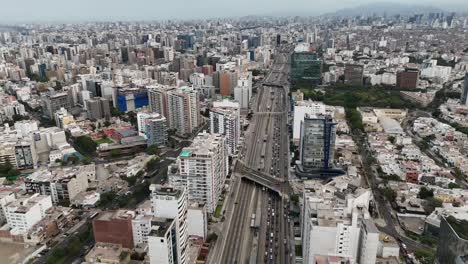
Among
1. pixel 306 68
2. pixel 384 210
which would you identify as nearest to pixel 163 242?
pixel 384 210

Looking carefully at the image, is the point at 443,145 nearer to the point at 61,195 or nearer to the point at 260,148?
the point at 260,148

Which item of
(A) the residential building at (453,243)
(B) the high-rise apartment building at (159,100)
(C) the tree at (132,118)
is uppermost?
(B) the high-rise apartment building at (159,100)

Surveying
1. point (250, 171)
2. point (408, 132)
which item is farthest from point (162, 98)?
point (408, 132)

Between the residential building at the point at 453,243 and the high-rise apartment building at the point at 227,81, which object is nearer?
the residential building at the point at 453,243

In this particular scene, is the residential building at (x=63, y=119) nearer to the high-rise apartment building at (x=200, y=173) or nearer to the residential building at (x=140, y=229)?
the high-rise apartment building at (x=200, y=173)

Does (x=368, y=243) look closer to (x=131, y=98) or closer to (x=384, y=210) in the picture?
(x=384, y=210)

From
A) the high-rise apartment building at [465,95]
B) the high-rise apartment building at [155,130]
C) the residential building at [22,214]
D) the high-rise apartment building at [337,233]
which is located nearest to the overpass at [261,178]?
the high-rise apartment building at [337,233]

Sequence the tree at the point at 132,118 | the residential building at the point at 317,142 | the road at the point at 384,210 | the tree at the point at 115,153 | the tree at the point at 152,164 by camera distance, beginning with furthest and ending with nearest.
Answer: the tree at the point at 132,118, the tree at the point at 115,153, the tree at the point at 152,164, the residential building at the point at 317,142, the road at the point at 384,210
